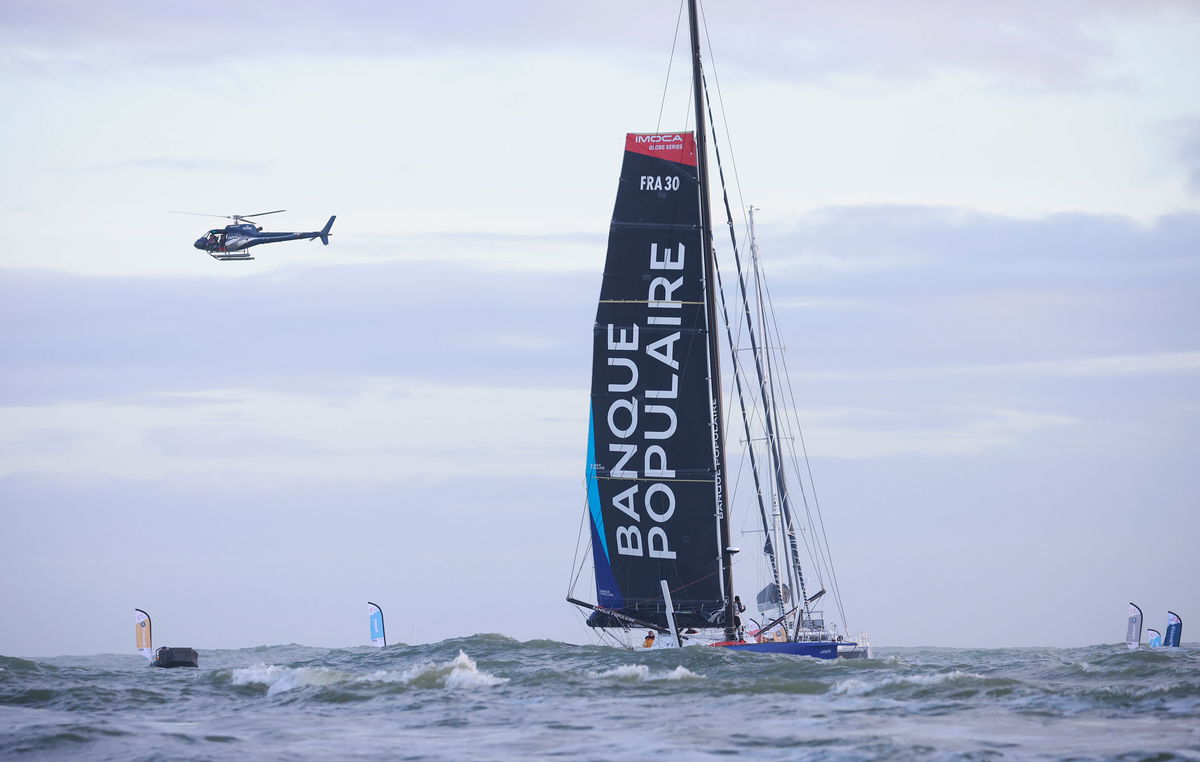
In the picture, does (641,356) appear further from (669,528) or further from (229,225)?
(229,225)

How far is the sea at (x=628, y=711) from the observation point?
20.2 m

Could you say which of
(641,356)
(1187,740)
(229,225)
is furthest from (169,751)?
(229,225)

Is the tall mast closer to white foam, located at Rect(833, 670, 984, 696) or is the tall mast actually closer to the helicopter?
white foam, located at Rect(833, 670, 984, 696)

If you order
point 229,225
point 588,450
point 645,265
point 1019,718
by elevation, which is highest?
point 229,225

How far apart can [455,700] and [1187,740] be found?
15090 mm

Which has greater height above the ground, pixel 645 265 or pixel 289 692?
pixel 645 265

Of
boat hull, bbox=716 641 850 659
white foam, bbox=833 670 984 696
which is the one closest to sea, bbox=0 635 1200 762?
white foam, bbox=833 670 984 696

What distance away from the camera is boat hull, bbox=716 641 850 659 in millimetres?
33688

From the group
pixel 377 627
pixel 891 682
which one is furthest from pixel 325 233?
pixel 891 682

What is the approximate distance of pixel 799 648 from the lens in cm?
3378

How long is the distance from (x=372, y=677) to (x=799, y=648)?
37.3 feet

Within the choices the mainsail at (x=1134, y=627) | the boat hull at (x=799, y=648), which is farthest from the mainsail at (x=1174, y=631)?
the boat hull at (x=799, y=648)

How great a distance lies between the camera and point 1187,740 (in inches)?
752

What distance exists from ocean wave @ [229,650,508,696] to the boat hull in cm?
723
